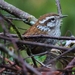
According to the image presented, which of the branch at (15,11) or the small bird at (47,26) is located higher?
the branch at (15,11)

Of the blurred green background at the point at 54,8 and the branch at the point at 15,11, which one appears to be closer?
the branch at the point at 15,11

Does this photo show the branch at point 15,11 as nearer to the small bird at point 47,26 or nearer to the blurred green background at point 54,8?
the small bird at point 47,26

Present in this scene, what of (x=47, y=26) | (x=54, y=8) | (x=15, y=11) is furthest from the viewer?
(x=54, y=8)

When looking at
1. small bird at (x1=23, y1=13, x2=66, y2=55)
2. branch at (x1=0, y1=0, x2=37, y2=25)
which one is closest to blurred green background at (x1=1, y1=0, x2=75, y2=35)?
branch at (x1=0, y1=0, x2=37, y2=25)

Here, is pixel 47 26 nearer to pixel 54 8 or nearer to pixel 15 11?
pixel 15 11

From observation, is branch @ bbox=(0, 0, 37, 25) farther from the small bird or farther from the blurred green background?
the blurred green background

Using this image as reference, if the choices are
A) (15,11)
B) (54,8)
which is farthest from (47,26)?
(54,8)

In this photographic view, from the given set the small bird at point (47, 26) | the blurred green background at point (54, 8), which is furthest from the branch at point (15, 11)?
the blurred green background at point (54, 8)

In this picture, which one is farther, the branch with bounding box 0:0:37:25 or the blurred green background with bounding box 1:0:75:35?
the blurred green background with bounding box 1:0:75:35

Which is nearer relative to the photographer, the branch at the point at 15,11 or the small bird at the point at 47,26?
the small bird at the point at 47,26

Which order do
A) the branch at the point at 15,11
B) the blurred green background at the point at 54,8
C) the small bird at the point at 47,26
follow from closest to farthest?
1. the small bird at the point at 47,26
2. the branch at the point at 15,11
3. the blurred green background at the point at 54,8

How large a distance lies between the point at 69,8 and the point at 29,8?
87 centimetres

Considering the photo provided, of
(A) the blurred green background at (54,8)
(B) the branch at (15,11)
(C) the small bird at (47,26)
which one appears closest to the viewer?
(C) the small bird at (47,26)

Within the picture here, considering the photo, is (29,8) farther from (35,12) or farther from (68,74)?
(68,74)
